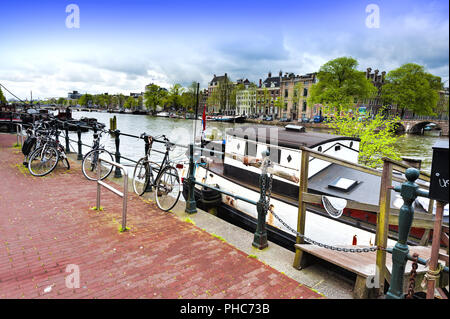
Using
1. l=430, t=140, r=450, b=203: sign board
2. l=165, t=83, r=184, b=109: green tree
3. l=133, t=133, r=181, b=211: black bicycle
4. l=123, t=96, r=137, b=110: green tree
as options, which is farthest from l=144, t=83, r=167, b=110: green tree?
l=430, t=140, r=450, b=203: sign board

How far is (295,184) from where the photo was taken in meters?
7.08

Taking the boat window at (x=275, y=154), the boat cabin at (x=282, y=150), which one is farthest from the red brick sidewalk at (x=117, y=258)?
the boat window at (x=275, y=154)

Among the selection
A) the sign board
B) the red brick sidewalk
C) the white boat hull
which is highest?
the sign board

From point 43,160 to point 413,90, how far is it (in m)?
67.4

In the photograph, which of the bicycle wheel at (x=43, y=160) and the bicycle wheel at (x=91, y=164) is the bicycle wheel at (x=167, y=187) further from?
the bicycle wheel at (x=43, y=160)

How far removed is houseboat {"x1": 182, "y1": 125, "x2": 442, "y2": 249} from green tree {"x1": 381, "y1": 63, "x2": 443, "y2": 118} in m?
60.1

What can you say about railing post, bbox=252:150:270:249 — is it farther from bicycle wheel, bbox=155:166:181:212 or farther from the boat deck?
bicycle wheel, bbox=155:166:181:212

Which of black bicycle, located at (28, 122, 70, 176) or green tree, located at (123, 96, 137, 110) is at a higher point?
green tree, located at (123, 96, 137, 110)

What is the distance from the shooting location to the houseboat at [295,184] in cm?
603

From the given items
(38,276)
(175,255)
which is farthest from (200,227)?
(38,276)

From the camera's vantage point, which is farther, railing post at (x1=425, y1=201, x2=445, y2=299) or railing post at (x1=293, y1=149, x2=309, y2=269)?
railing post at (x1=293, y1=149, x2=309, y2=269)

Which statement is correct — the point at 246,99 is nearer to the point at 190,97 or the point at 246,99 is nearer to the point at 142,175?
the point at 190,97

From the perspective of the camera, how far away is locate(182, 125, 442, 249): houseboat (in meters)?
6.03

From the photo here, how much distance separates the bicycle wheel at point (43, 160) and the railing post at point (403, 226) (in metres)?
7.58
